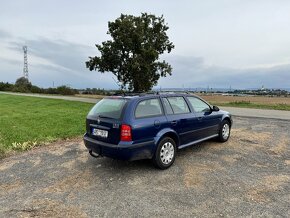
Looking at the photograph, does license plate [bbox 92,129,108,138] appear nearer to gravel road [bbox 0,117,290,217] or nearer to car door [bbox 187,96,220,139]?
gravel road [bbox 0,117,290,217]

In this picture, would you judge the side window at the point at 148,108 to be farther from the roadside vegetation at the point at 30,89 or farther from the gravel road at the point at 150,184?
the roadside vegetation at the point at 30,89

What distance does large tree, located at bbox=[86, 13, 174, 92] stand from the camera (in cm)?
2886

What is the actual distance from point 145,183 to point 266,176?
2235mm

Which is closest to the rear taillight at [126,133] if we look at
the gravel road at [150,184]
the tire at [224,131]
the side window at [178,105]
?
the gravel road at [150,184]

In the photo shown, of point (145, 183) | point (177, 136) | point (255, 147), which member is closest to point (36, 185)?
point (145, 183)

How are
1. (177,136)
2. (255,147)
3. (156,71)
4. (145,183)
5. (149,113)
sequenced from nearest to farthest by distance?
1. (145,183)
2. (149,113)
3. (177,136)
4. (255,147)
5. (156,71)

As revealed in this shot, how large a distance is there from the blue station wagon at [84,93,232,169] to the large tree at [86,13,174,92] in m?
21.9

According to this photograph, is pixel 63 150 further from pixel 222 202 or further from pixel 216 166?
pixel 222 202

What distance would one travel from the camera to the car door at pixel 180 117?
5.85 meters

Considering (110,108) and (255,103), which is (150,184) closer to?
(110,108)

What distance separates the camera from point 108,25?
31.1m

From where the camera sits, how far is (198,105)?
Result: 6852mm

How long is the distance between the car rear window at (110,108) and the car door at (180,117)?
99 centimetres

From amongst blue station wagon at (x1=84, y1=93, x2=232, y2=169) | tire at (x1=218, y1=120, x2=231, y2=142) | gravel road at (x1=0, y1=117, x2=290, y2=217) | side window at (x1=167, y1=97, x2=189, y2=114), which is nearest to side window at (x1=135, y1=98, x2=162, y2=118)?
blue station wagon at (x1=84, y1=93, x2=232, y2=169)
